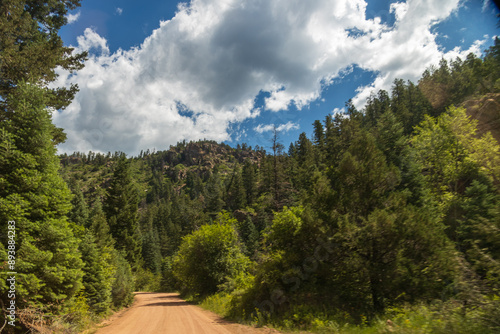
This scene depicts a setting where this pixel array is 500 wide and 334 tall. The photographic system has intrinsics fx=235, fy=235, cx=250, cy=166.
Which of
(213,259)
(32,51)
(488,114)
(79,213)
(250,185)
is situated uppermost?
(250,185)

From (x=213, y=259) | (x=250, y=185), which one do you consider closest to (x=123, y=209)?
(x=213, y=259)

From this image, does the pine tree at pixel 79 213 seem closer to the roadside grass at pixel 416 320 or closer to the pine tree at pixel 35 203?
the pine tree at pixel 35 203

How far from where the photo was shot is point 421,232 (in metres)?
10.9

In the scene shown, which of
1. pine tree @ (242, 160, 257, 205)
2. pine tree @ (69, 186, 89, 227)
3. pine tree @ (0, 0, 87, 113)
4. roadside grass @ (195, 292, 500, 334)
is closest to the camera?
roadside grass @ (195, 292, 500, 334)

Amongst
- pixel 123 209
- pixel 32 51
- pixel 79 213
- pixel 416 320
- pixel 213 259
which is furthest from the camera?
pixel 123 209

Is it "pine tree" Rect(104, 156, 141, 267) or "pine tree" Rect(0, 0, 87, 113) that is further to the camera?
"pine tree" Rect(104, 156, 141, 267)

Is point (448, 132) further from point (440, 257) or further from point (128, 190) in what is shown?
point (128, 190)

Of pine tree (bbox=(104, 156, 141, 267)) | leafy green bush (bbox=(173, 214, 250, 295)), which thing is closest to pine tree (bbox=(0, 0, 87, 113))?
leafy green bush (bbox=(173, 214, 250, 295))

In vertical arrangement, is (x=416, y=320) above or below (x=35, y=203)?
below

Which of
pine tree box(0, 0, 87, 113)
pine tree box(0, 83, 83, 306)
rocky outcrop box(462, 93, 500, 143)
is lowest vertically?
pine tree box(0, 83, 83, 306)

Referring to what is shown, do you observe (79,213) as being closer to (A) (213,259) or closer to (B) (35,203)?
(A) (213,259)

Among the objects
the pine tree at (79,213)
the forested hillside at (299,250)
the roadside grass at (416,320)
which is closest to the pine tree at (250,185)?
the pine tree at (79,213)

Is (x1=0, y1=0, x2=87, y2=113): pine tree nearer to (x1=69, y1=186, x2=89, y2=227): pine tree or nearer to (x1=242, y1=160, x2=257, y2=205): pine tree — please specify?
(x1=69, y1=186, x2=89, y2=227): pine tree

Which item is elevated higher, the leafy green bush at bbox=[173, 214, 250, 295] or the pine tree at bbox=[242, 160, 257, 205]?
→ the pine tree at bbox=[242, 160, 257, 205]
